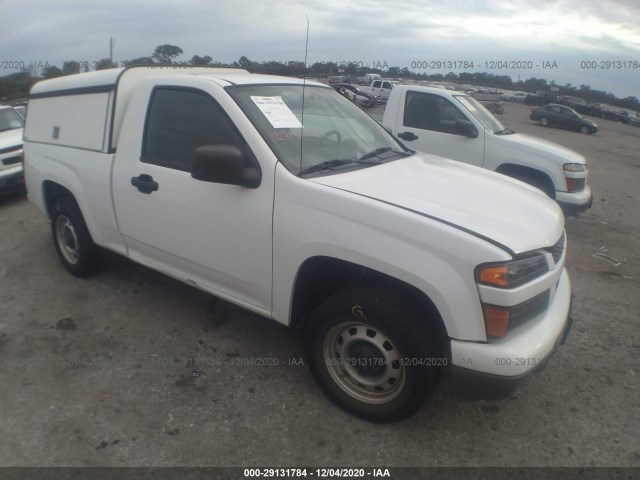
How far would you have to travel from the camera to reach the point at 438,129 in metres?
6.84

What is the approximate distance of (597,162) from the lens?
13.9 m

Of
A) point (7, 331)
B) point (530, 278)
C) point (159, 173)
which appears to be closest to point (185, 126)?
point (159, 173)

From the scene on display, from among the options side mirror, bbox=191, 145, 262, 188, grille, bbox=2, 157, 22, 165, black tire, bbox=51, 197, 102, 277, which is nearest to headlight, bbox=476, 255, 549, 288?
side mirror, bbox=191, 145, 262, 188

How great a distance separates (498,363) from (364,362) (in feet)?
2.47

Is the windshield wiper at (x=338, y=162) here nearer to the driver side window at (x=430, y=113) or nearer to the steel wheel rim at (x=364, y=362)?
the steel wheel rim at (x=364, y=362)

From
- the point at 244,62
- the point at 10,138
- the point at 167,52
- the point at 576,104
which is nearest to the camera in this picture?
the point at 244,62

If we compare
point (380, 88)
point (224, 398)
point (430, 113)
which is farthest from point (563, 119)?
point (224, 398)

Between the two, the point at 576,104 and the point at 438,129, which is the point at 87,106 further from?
the point at 576,104

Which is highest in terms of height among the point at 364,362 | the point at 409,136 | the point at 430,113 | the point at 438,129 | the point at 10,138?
the point at 430,113

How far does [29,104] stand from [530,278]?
482 cm

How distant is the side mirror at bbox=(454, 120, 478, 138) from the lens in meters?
6.49

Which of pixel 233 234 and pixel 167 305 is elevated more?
pixel 233 234

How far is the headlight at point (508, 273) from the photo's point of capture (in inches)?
86.8

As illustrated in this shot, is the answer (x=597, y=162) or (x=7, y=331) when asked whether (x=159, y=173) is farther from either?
(x=597, y=162)
